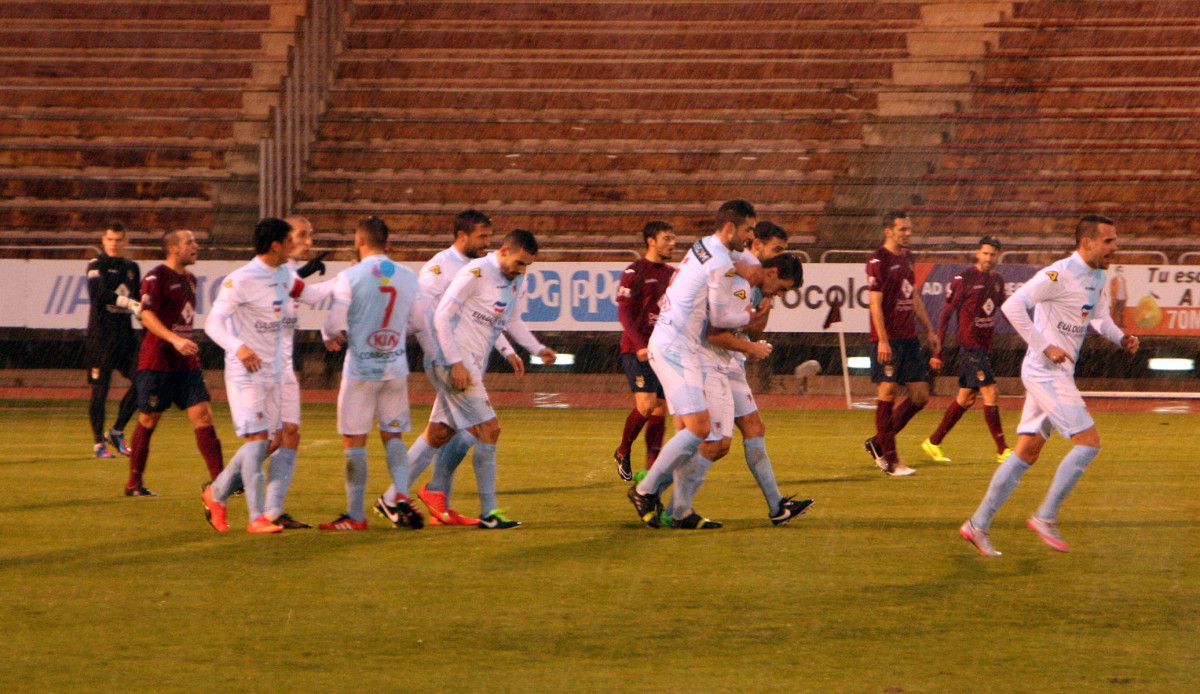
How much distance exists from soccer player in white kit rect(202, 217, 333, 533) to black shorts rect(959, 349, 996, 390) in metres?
A: 6.64

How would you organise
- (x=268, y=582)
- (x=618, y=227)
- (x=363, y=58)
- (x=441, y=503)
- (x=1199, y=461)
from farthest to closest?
1. (x=363, y=58)
2. (x=618, y=227)
3. (x=1199, y=461)
4. (x=441, y=503)
5. (x=268, y=582)

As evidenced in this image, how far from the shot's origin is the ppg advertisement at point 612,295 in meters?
20.3

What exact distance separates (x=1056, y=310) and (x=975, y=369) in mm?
4834

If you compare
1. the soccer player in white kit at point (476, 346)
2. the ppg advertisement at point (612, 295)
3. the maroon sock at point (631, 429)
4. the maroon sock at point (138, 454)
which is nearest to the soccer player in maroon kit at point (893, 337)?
the maroon sock at point (631, 429)

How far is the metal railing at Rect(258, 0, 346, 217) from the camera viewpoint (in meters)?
→ 26.4

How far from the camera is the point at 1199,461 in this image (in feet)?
43.7

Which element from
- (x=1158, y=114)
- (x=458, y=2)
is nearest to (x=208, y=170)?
(x=458, y=2)

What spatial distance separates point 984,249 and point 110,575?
8.50 metres

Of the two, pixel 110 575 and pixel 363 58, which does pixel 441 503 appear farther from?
pixel 363 58

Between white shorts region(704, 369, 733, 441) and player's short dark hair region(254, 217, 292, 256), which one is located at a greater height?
player's short dark hair region(254, 217, 292, 256)

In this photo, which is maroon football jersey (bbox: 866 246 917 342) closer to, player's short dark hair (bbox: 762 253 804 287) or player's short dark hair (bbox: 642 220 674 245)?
player's short dark hair (bbox: 642 220 674 245)

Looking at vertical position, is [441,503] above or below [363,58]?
below

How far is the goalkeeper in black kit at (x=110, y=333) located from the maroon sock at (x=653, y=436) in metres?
4.47

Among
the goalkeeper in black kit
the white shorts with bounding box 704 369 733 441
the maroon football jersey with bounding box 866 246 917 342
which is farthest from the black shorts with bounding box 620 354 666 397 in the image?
the goalkeeper in black kit
